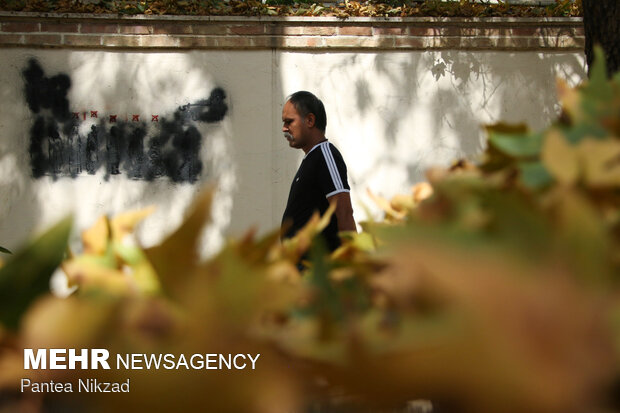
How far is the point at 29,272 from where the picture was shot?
0.44 m

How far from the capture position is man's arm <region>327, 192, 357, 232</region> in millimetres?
2867

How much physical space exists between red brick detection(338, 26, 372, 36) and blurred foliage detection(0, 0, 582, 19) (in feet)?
0.35

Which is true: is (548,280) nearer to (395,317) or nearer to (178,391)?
(395,317)

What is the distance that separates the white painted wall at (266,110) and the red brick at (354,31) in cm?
18

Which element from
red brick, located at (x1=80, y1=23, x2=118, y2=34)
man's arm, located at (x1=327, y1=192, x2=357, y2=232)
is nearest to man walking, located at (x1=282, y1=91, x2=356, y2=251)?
man's arm, located at (x1=327, y1=192, x2=357, y2=232)

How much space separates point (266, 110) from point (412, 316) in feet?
18.2

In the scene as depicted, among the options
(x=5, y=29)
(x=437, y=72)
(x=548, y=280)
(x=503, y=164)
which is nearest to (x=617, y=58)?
(x=503, y=164)

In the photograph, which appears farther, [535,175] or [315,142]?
[315,142]

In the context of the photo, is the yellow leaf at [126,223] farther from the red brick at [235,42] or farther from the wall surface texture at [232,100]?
the red brick at [235,42]

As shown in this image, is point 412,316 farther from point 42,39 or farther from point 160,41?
point 42,39

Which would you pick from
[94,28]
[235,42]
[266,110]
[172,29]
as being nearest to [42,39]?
[94,28]

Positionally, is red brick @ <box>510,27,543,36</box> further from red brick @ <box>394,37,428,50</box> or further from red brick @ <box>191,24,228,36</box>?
red brick @ <box>191,24,228,36</box>

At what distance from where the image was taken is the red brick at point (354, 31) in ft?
18.9

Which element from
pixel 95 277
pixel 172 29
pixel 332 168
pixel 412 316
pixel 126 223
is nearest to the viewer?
pixel 412 316
